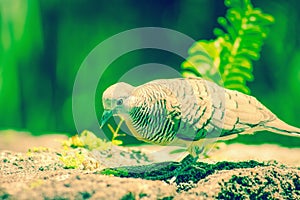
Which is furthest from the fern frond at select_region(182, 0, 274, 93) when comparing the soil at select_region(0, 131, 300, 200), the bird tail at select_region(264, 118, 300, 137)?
the bird tail at select_region(264, 118, 300, 137)

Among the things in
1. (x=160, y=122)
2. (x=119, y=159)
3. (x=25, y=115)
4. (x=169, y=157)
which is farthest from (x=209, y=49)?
(x=25, y=115)

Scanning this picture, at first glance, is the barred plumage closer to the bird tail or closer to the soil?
the bird tail

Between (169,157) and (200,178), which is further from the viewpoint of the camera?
(169,157)

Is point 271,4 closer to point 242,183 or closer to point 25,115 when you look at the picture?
point 25,115

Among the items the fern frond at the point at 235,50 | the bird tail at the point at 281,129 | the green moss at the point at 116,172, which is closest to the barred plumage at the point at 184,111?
the bird tail at the point at 281,129

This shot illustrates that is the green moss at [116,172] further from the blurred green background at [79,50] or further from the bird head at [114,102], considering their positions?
the blurred green background at [79,50]

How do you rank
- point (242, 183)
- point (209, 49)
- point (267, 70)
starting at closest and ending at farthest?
point (242, 183)
point (209, 49)
point (267, 70)
